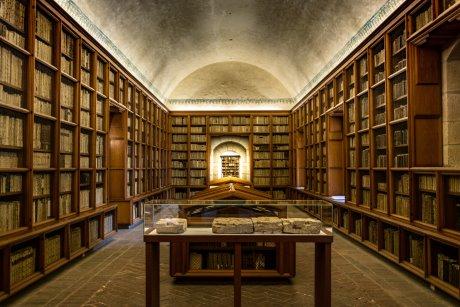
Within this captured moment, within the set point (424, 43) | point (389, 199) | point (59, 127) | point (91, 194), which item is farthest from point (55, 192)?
point (424, 43)

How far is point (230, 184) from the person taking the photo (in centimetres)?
709

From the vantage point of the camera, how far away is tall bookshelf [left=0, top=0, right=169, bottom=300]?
421cm

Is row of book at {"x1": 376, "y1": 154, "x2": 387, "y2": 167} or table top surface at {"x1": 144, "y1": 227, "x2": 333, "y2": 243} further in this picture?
row of book at {"x1": 376, "y1": 154, "x2": 387, "y2": 167}

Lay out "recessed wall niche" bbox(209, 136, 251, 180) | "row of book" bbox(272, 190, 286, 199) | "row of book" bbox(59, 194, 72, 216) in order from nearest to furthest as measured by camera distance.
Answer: "row of book" bbox(59, 194, 72, 216)
"row of book" bbox(272, 190, 286, 199)
"recessed wall niche" bbox(209, 136, 251, 180)

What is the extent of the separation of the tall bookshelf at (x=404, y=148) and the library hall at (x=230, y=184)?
0.03 meters

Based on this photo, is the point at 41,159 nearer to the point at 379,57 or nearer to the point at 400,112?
the point at 400,112

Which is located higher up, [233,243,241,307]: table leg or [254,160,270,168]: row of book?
[254,160,270,168]: row of book

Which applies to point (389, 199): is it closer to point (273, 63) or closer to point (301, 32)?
point (301, 32)

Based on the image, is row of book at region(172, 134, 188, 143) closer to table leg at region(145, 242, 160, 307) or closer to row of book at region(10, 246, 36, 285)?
row of book at region(10, 246, 36, 285)

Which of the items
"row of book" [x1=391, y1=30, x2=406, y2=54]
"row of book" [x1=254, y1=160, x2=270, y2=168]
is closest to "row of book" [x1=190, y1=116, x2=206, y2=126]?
"row of book" [x1=254, y1=160, x2=270, y2=168]

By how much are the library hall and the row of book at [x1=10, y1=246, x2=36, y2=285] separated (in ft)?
0.08

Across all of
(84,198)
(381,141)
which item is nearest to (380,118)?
(381,141)

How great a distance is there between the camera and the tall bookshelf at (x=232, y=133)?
559 inches

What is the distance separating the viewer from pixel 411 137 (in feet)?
16.5
